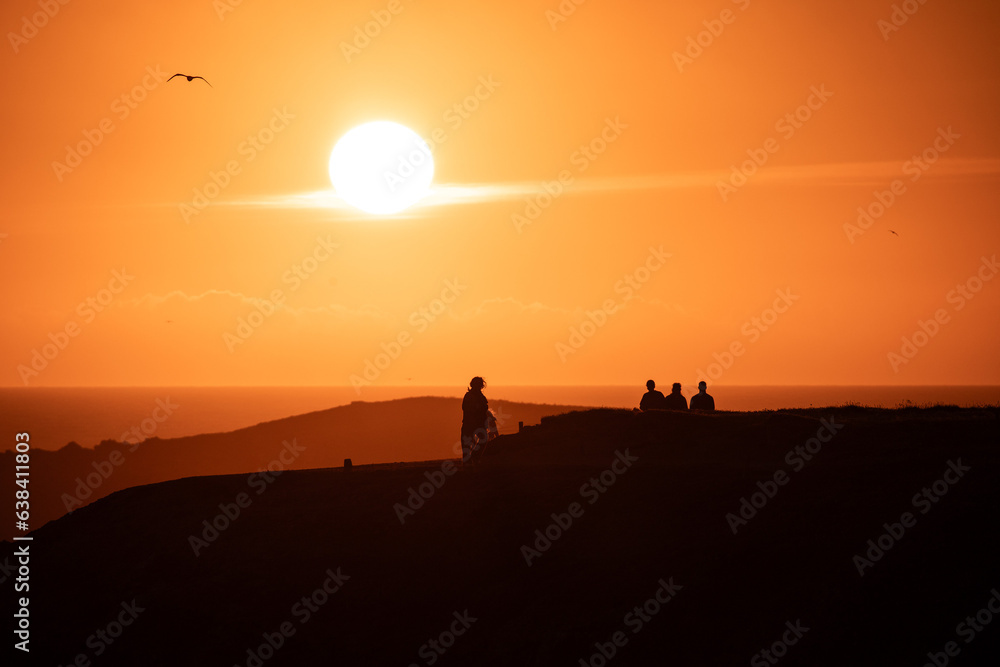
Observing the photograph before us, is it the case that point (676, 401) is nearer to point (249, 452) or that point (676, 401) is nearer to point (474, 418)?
point (474, 418)

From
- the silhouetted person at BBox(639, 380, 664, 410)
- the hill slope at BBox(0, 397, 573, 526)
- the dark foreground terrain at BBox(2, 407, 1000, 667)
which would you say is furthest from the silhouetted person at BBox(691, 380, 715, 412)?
the hill slope at BBox(0, 397, 573, 526)

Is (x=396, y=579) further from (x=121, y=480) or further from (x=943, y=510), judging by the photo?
(x=121, y=480)

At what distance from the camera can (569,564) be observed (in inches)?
619

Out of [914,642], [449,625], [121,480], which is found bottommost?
[914,642]

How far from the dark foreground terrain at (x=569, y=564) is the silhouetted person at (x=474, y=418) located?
2.29 feet

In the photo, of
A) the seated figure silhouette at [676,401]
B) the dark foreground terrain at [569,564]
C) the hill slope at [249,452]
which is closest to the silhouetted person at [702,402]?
the seated figure silhouette at [676,401]

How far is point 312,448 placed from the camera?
8075cm

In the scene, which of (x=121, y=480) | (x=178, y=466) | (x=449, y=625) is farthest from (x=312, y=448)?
(x=449, y=625)

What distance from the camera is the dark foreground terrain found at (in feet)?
43.1

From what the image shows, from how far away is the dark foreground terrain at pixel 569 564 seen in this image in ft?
43.1

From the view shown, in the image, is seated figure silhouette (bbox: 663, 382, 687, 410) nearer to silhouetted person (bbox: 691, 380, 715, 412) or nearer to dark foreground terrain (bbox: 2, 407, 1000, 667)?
silhouetted person (bbox: 691, 380, 715, 412)

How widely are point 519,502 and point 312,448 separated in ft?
215

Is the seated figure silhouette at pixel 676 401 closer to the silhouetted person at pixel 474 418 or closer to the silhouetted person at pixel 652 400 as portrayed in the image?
the silhouetted person at pixel 652 400

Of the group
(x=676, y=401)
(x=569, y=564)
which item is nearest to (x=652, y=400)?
(x=676, y=401)
